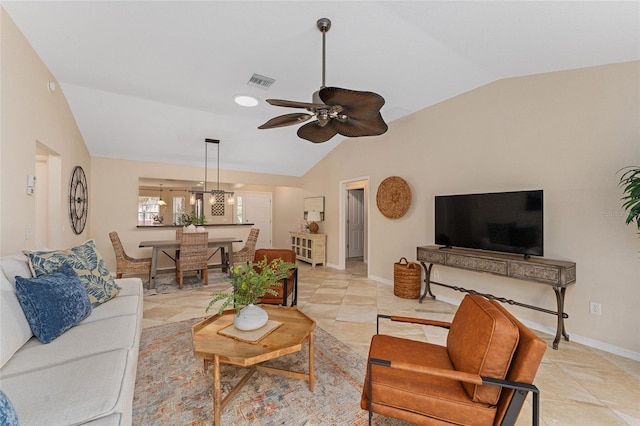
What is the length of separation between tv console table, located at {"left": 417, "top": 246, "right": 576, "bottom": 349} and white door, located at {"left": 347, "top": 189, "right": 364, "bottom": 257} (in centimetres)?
394

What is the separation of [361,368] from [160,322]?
2.40 metres

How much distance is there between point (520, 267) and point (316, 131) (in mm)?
2527

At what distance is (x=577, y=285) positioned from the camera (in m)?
2.82

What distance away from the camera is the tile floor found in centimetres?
184

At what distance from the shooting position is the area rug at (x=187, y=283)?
450cm

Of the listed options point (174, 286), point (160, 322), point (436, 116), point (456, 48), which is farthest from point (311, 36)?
point (174, 286)

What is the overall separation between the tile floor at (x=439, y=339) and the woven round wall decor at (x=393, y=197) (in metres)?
1.33

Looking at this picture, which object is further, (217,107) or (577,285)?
(217,107)

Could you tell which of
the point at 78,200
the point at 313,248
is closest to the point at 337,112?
the point at 78,200

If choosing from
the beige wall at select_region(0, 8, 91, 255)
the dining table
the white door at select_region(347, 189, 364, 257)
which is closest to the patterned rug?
the beige wall at select_region(0, 8, 91, 255)

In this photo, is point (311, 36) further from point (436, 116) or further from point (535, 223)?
point (535, 223)

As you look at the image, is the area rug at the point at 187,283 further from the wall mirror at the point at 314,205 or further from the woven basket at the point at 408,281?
the woven basket at the point at 408,281

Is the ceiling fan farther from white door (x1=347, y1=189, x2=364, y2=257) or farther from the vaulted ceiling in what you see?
white door (x1=347, y1=189, x2=364, y2=257)

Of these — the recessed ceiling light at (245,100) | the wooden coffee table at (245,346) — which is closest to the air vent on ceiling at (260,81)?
the recessed ceiling light at (245,100)
